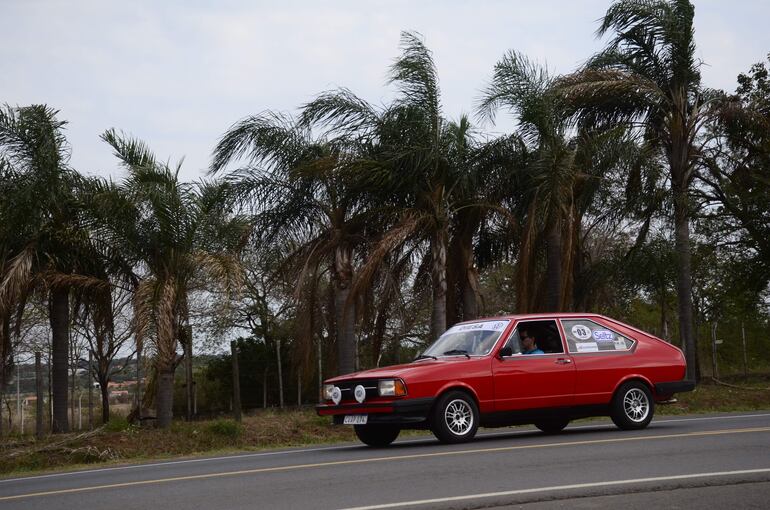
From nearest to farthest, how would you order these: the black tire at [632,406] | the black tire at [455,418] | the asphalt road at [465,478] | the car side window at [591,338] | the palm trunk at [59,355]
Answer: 1. the asphalt road at [465,478]
2. the black tire at [455,418]
3. the black tire at [632,406]
4. the car side window at [591,338]
5. the palm trunk at [59,355]

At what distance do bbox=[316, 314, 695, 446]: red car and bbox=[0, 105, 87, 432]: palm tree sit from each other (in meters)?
9.56

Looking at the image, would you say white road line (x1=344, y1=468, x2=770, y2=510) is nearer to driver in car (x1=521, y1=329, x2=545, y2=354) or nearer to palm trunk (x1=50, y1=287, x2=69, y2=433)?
driver in car (x1=521, y1=329, x2=545, y2=354)

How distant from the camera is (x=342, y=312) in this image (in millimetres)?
21406

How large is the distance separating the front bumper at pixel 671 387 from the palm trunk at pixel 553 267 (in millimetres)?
8115

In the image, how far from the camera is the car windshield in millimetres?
13297

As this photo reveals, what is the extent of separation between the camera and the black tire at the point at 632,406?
1372 centimetres

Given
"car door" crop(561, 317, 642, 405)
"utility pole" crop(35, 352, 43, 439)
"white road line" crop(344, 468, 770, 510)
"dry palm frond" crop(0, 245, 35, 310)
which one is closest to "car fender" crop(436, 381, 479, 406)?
"car door" crop(561, 317, 642, 405)

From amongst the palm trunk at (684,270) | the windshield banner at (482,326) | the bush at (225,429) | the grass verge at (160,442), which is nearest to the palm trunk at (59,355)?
the grass verge at (160,442)

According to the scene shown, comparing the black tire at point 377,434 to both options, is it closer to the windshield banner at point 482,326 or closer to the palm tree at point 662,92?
the windshield banner at point 482,326

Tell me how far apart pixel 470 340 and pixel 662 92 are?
527 inches

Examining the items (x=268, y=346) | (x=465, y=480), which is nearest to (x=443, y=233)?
(x=465, y=480)

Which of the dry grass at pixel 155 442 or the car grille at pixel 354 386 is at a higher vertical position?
the car grille at pixel 354 386

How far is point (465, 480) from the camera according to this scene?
8.88 meters

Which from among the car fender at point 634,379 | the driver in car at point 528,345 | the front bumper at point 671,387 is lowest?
the front bumper at point 671,387
